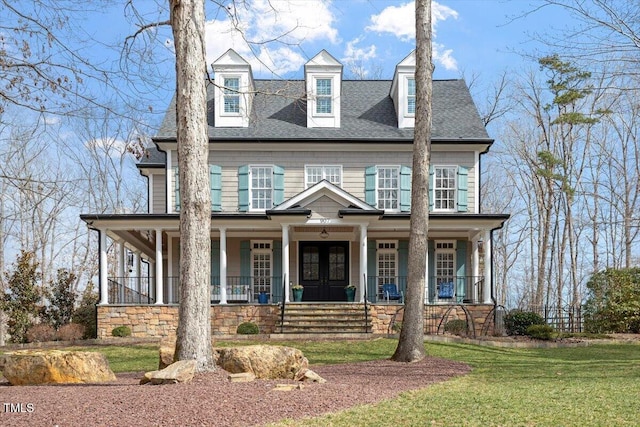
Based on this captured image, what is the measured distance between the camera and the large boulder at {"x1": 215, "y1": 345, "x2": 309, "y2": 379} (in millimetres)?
9172

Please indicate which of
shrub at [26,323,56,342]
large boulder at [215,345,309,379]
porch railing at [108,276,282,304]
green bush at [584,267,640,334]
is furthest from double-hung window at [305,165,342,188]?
large boulder at [215,345,309,379]

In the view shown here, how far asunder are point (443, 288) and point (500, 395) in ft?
42.4

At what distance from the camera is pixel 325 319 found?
1844cm

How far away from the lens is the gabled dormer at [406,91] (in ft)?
73.3

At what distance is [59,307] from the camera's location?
71.0 feet

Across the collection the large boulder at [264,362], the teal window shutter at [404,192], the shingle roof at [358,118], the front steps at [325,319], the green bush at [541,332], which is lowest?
the green bush at [541,332]

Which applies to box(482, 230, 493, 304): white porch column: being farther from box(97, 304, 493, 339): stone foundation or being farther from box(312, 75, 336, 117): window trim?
box(312, 75, 336, 117): window trim

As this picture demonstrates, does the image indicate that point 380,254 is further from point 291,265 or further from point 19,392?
point 19,392

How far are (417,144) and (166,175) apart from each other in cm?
1078

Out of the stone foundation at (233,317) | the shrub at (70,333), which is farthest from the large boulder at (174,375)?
the shrub at (70,333)

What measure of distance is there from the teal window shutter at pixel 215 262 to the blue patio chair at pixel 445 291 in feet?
22.6

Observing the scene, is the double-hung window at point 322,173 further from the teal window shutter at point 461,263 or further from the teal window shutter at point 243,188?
the teal window shutter at point 461,263

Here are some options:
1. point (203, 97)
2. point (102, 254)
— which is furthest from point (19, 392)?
point (102, 254)

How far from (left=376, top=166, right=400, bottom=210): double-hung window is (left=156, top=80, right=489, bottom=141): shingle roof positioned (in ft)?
3.42
